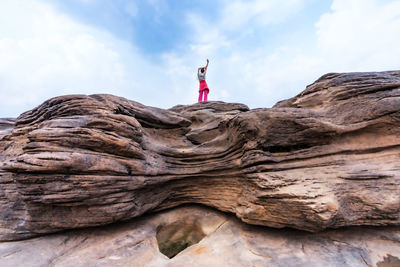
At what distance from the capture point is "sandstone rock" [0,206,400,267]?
12.9 ft

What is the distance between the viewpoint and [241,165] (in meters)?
5.98

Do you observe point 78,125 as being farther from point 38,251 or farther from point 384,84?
point 384,84

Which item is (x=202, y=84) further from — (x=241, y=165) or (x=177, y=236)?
(x=177, y=236)

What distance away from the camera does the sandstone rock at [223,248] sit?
3.94 meters

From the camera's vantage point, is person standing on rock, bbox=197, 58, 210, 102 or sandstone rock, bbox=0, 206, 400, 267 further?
person standing on rock, bbox=197, 58, 210, 102

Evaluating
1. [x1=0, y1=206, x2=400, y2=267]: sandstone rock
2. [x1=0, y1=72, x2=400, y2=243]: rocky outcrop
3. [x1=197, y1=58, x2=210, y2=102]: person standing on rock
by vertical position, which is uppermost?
[x1=197, y1=58, x2=210, y2=102]: person standing on rock

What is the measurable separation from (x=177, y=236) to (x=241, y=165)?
12.1 feet

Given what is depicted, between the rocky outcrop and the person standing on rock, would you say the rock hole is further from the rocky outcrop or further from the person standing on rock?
the person standing on rock

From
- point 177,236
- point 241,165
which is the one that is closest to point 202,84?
point 241,165

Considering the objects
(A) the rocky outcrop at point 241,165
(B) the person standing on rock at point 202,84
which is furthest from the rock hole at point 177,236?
(B) the person standing on rock at point 202,84

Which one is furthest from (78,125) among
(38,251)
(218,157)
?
(218,157)

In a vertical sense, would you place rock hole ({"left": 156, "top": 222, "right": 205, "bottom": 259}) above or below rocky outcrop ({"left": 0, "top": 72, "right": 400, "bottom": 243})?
below

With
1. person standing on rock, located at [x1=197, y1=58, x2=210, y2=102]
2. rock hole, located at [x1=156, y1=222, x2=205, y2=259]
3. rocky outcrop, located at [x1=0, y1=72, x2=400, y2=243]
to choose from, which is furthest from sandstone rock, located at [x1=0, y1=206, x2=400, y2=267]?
person standing on rock, located at [x1=197, y1=58, x2=210, y2=102]

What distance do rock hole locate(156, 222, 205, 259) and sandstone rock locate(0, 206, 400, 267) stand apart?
2.98ft
